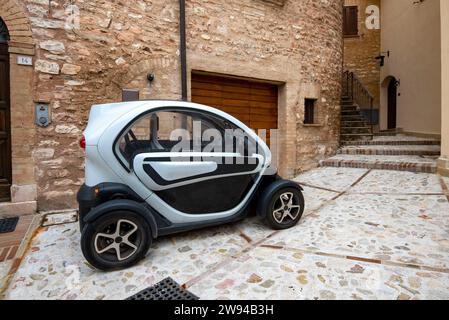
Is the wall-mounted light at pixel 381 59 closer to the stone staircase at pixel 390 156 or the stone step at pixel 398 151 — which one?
the stone staircase at pixel 390 156

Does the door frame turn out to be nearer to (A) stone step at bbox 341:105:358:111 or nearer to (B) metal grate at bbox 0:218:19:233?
(B) metal grate at bbox 0:218:19:233

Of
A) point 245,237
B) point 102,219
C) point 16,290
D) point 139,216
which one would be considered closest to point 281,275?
point 245,237

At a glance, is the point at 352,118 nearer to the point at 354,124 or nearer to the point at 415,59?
the point at 354,124

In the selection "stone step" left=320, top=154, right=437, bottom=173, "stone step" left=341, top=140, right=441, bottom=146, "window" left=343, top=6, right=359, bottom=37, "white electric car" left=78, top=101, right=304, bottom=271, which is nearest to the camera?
"white electric car" left=78, top=101, right=304, bottom=271

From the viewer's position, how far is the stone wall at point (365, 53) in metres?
11.2

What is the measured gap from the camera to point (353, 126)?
8156 millimetres

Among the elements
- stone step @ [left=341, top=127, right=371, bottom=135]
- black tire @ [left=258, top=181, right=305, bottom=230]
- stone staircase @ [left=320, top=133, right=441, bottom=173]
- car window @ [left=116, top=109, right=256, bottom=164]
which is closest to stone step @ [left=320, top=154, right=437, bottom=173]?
stone staircase @ [left=320, top=133, right=441, bottom=173]

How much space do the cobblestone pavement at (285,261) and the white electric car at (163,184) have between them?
210mm

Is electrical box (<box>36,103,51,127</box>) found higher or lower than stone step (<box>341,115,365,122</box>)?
lower

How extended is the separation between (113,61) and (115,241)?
307cm

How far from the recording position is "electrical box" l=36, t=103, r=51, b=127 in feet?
11.6

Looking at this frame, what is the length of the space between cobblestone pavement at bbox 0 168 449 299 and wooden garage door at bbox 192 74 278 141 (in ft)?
9.26

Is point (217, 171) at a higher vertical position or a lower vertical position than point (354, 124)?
lower

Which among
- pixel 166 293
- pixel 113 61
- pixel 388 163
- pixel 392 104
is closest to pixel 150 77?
pixel 113 61
